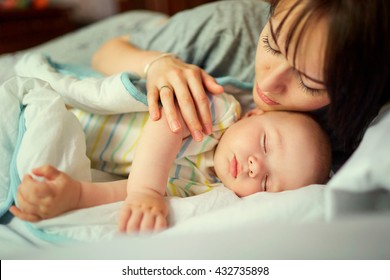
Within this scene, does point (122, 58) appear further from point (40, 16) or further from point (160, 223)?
point (40, 16)

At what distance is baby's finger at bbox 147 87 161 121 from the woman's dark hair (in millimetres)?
243

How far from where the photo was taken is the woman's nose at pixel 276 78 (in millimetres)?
671

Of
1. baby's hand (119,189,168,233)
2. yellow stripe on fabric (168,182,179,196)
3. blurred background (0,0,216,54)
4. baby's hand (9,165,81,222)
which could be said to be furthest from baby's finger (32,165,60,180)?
blurred background (0,0,216,54)

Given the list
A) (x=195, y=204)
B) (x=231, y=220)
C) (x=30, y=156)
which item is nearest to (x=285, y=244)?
(x=231, y=220)

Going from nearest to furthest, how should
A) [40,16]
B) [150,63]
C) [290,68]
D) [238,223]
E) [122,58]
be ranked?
[238,223]
[290,68]
[150,63]
[122,58]
[40,16]

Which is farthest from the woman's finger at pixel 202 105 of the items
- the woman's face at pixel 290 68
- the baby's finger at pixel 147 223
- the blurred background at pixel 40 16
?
the blurred background at pixel 40 16

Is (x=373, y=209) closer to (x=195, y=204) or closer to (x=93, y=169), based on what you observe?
(x=195, y=204)

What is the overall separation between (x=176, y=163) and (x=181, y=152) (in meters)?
0.03

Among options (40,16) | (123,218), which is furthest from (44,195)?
(40,16)

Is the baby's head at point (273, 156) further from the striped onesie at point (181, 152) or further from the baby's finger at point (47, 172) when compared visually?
the baby's finger at point (47, 172)

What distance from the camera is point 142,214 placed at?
23.7 inches

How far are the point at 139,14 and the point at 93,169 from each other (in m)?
1.04

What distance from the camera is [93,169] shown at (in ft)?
2.68

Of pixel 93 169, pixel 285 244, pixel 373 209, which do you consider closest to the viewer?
pixel 285 244
